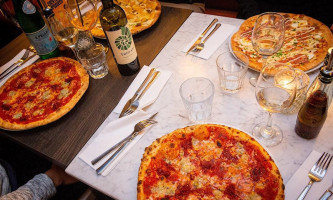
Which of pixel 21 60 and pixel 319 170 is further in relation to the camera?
pixel 21 60

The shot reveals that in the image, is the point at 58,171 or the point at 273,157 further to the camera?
the point at 58,171

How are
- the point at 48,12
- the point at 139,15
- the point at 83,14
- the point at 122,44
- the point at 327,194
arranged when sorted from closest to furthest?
the point at 327,194 < the point at 122,44 < the point at 83,14 < the point at 48,12 < the point at 139,15

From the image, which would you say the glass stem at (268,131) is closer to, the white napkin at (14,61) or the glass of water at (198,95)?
the glass of water at (198,95)

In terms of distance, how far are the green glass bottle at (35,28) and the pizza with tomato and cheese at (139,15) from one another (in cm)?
29

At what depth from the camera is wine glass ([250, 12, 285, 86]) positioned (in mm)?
1111

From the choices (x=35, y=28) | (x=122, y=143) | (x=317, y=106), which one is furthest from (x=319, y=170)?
(x=35, y=28)

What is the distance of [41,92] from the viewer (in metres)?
1.45

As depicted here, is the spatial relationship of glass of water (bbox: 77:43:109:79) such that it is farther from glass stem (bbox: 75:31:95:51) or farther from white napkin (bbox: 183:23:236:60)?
white napkin (bbox: 183:23:236:60)

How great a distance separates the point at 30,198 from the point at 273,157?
3.74 ft

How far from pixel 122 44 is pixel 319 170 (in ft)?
3.16

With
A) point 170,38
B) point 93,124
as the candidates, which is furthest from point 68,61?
point 170,38

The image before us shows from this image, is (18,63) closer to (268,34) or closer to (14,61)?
(14,61)

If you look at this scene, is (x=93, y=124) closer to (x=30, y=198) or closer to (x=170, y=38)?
(x=30, y=198)

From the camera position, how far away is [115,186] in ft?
3.28
